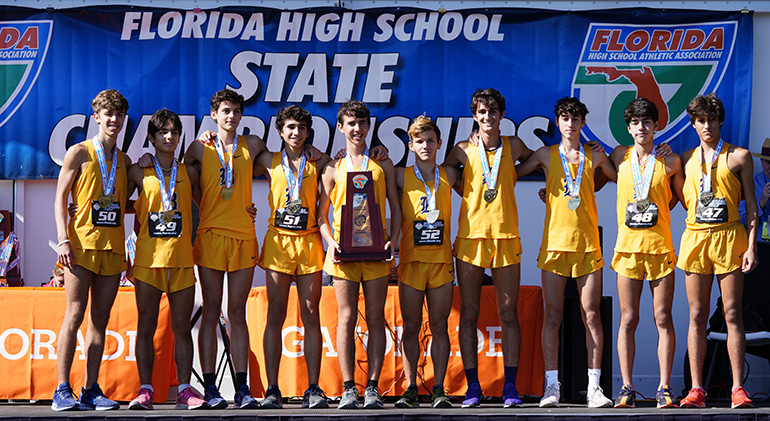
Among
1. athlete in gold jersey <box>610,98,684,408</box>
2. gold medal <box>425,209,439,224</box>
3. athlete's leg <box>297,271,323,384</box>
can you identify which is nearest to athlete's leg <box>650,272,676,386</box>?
athlete in gold jersey <box>610,98,684,408</box>

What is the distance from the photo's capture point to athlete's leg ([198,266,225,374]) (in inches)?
197

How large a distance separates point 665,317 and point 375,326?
1680mm

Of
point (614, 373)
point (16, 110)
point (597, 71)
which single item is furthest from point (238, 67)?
point (614, 373)

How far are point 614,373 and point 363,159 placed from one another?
2770 mm

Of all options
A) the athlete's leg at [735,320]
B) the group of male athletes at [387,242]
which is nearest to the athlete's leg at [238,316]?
the group of male athletes at [387,242]

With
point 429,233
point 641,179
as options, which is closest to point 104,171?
point 429,233

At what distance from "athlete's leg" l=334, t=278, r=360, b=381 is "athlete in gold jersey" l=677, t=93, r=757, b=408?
192 cm

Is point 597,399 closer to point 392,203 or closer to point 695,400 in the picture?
point 695,400

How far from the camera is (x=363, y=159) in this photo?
517 centimetres

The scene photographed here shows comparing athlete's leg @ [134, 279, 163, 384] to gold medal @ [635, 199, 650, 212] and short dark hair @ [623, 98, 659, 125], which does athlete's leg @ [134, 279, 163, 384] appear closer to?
gold medal @ [635, 199, 650, 212]

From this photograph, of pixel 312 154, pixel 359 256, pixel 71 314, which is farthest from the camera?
pixel 312 154

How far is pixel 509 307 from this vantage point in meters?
5.16

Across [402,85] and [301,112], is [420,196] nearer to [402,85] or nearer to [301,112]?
[301,112]

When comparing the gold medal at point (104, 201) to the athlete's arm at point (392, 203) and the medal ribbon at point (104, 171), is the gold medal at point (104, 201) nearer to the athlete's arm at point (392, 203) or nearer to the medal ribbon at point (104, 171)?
the medal ribbon at point (104, 171)
